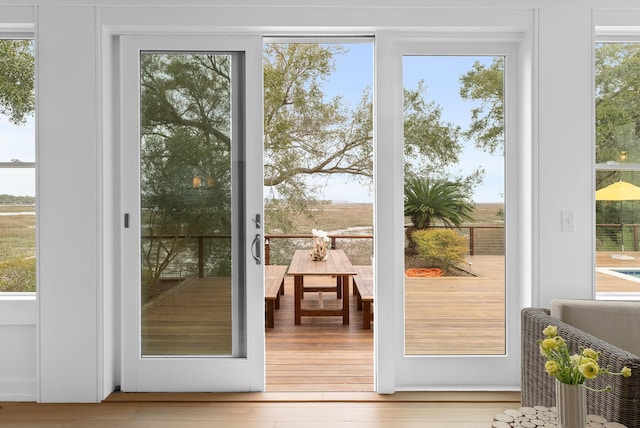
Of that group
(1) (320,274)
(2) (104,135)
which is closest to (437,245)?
(1) (320,274)

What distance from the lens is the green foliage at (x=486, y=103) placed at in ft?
10.2

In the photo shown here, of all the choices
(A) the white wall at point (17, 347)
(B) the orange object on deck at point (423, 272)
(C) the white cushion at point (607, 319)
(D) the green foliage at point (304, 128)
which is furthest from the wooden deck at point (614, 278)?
(D) the green foliage at point (304, 128)

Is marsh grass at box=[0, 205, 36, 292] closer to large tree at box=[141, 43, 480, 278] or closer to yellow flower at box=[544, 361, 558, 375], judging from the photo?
large tree at box=[141, 43, 480, 278]

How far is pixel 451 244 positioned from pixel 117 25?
250 cm

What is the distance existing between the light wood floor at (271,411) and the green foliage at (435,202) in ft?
3.63

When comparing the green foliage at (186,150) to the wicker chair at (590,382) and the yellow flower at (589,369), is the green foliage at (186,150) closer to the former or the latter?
the wicker chair at (590,382)

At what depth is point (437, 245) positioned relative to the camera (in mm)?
3121

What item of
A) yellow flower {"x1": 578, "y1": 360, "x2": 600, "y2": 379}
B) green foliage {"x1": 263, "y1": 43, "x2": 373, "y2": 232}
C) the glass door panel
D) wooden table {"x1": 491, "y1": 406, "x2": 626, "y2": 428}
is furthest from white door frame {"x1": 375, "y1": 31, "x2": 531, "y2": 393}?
green foliage {"x1": 263, "y1": 43, "x2": 373, "y2": 232}

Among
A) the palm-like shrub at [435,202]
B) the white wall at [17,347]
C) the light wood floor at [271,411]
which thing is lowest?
the light wood floor at [271,411]

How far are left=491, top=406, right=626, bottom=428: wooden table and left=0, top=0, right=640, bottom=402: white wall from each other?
1.32 m

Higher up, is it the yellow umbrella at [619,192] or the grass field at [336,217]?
the yellow umbrella at [619,192]

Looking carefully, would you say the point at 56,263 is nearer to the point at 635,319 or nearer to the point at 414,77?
the point at 414,77

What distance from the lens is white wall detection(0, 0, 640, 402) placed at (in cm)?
289

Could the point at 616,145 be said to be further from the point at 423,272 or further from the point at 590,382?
the point at 590,382
